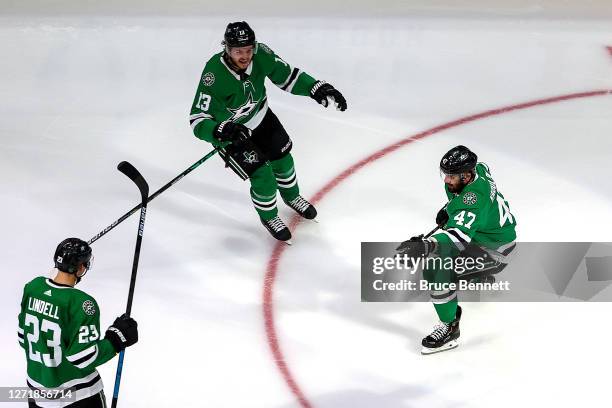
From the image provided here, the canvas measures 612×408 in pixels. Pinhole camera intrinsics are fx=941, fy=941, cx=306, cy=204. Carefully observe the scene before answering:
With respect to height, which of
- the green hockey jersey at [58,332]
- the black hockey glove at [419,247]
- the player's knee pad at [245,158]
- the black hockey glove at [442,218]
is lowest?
the green hockey jersey at [58,332]

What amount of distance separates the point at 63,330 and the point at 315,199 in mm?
2075

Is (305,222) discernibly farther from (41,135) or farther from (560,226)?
(41,135)

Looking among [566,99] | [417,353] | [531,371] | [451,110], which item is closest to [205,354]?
[417,353]

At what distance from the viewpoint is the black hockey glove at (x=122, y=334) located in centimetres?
317

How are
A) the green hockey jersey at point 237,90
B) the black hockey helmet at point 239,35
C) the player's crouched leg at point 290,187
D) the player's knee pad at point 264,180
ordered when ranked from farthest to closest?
the player's crouched leg at point 290,187 < the player's knee pad at point 264,180 < the green hockey jersey at point 237,90 < the black hockey helmet at point 239,35

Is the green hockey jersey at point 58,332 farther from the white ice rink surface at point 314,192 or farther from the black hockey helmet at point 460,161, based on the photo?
the black hockey helmet at point 460,161

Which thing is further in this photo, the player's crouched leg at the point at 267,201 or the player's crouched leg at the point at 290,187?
the player's crouched leg at the point at 290,187

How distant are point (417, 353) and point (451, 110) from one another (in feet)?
6.48

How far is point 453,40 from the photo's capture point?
591 cm

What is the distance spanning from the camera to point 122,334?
3184mm

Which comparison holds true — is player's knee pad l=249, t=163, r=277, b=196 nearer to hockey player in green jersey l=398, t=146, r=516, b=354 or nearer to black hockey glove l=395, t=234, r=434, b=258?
hockey player in green jersey l=398, t=146, r=516, b=354

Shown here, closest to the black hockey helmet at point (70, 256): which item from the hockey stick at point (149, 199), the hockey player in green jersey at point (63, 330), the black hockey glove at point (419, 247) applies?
the hockey player in green jersey at point (63, 330)

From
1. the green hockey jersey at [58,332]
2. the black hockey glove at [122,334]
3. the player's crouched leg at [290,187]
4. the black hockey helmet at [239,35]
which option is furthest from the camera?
the player's crouched leg at [290,187]

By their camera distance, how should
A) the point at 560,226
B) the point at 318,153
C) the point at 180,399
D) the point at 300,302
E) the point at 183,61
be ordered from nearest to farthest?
the point at 180,399 → the point at 300,302 → the point at 560,226 → the point at 318,153 → the point at 183,61
